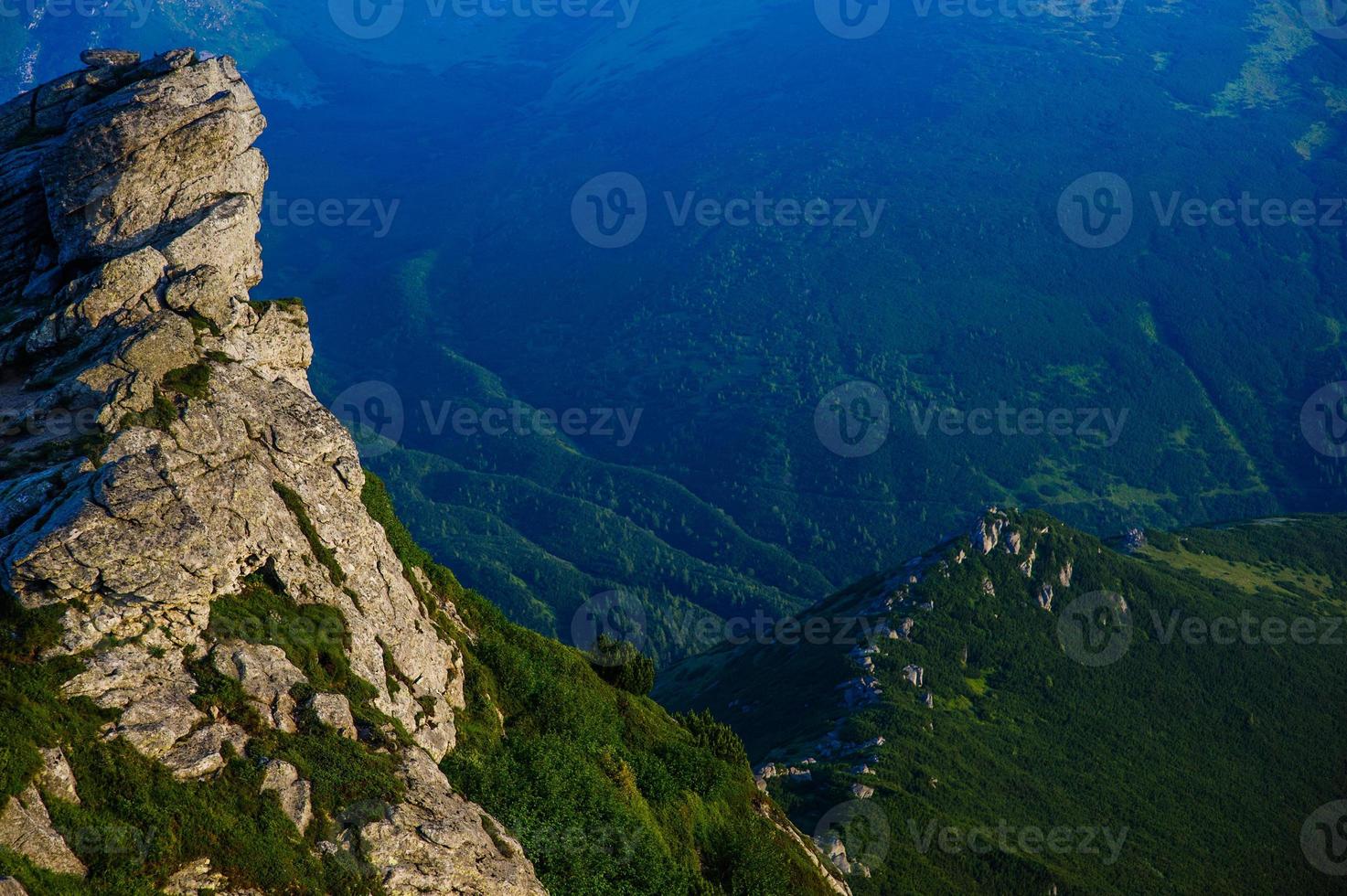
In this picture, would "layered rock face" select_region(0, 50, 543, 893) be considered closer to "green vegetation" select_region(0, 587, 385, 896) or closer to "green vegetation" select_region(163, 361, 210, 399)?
"green vegetation" select_region(163, 361, 210, 399)

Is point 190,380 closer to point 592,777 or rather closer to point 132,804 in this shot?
point 132,804

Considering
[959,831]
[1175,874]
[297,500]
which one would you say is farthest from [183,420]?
[1175,874]

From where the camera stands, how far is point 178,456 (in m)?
48.7

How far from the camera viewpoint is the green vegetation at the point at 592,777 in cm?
5519

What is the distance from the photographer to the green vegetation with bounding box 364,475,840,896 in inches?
2173

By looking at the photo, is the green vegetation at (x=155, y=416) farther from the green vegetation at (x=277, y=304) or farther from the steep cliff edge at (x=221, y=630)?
the green vegetation at (x=277, y=304)

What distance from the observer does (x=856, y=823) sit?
18062cm

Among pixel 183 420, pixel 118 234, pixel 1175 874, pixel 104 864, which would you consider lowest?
pixel 1175 874

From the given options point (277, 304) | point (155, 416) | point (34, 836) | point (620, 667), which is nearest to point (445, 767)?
point (155, 416)

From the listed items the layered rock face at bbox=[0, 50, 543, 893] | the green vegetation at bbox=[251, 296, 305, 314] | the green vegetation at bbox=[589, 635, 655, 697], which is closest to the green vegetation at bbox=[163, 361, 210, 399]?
the layered rock face at bbox=[0, 50, 543, 893]

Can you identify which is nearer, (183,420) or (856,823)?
(183,420)

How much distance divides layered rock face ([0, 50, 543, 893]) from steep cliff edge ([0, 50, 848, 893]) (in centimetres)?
14

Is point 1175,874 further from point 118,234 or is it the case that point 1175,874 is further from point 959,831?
point 118,234

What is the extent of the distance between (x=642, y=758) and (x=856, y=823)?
4684 inches
